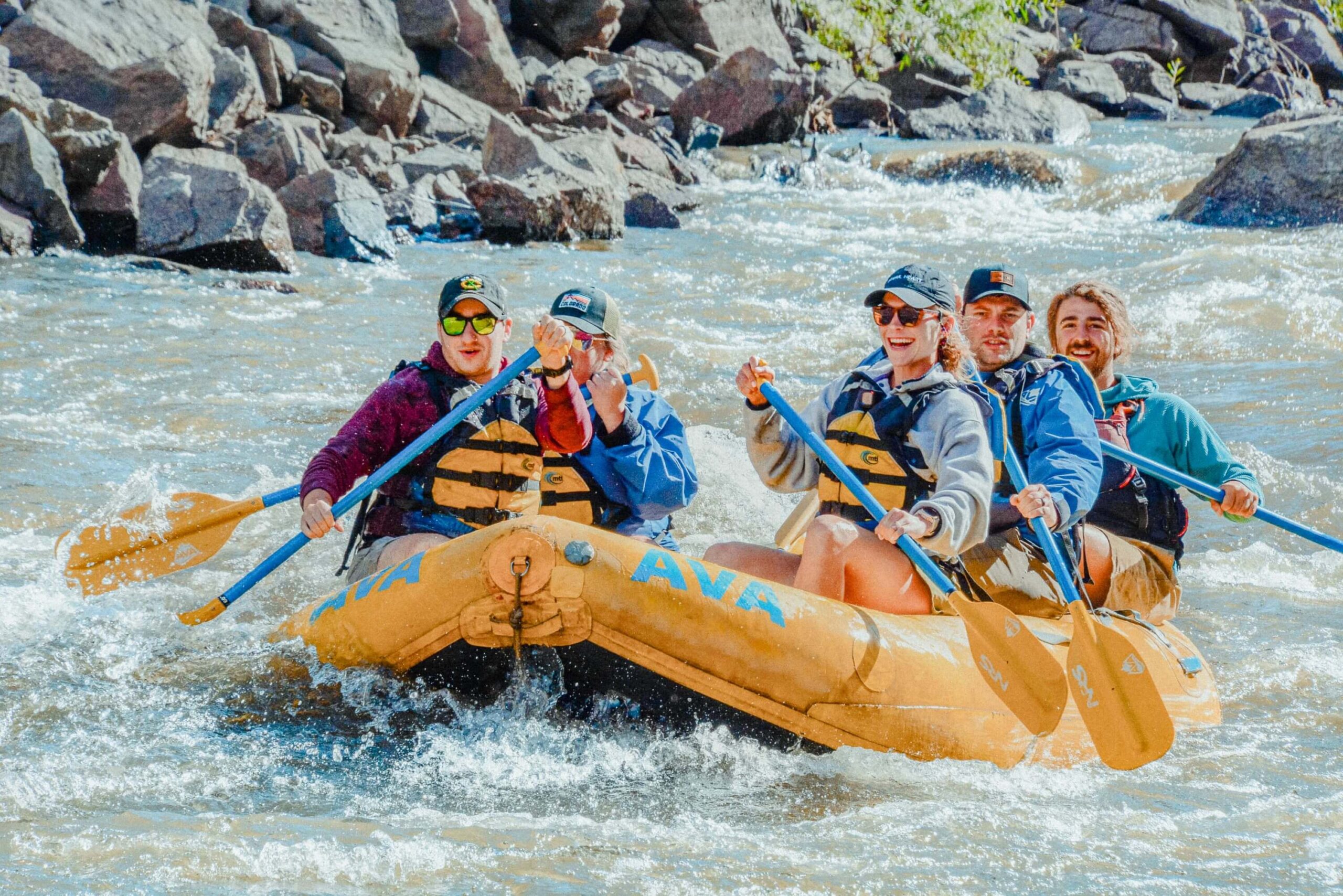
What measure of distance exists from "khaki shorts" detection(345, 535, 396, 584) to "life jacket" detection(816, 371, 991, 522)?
1175 millimetres

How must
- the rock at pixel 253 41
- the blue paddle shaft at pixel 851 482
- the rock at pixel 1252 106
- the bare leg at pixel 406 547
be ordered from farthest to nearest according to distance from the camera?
the rock at pixel 1252 106 → the rock at pixel 253 41 → the bare leg at pixel 406 547 → the blue paddle shaft at pixel 851 482

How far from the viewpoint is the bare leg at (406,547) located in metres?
3.65

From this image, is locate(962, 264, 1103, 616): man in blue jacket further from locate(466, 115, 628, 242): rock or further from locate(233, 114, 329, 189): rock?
locate(233, 114, 329, 189): rock

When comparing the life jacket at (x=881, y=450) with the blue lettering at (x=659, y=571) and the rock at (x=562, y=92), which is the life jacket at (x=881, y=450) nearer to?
the blue lettering at (x=659, y=571)

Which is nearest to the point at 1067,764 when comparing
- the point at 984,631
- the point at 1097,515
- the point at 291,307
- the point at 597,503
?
the point at 984,631

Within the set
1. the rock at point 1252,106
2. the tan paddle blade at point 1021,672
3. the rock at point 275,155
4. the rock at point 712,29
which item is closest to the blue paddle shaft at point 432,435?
the tan paddle blade at point 1021,672

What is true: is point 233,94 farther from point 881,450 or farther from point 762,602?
point 762,602

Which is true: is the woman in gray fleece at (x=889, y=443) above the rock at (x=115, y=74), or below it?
below

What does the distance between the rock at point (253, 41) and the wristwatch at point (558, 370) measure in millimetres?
9889

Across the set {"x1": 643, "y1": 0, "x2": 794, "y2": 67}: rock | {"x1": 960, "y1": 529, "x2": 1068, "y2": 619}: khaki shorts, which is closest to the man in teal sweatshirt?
{"x1": 960, "y1": 529, "x2": 1068, "y2": 619}: khaki shorts

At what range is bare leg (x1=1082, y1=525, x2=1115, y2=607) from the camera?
13.3ft

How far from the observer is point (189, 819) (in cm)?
292

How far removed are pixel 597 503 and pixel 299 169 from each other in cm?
806

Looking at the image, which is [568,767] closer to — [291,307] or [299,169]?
[291,307]
